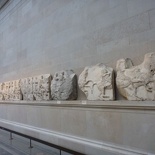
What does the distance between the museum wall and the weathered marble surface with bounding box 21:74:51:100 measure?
0.26 metres

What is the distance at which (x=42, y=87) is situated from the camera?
5.36 meters

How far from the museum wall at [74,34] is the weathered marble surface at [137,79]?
0.22 m

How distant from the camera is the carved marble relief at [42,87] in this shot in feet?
17.1

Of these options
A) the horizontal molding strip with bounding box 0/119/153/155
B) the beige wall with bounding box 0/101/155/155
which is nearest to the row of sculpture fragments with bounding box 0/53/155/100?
the beige wall with bounding box 0/101/155/155

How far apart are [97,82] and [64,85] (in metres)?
1.03

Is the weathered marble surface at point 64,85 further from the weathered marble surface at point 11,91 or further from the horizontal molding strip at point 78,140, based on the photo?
the weathered marble surface at point 11,91

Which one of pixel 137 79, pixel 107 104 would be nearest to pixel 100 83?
pixel 107 104

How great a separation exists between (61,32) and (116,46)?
1.91 meters

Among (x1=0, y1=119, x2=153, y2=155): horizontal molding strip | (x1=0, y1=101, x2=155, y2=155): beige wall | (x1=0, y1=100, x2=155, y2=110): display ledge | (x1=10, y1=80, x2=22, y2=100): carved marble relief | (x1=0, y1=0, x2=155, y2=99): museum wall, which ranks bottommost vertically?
(x1=0, y1=119, x2=153, y2=155): horizontal molding strip

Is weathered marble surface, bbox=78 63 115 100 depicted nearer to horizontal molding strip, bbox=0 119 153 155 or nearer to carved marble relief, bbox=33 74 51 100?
horizontal molding strip, bbox=0 119 153 155

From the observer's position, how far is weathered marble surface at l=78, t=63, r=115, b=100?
11.9 feet

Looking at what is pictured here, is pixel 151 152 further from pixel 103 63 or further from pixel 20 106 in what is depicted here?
pixel 20 106

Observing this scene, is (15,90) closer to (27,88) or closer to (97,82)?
(27,88)

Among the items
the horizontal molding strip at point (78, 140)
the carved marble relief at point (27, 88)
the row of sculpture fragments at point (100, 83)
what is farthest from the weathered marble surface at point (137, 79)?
the carved marble relief at point (27, 88)
